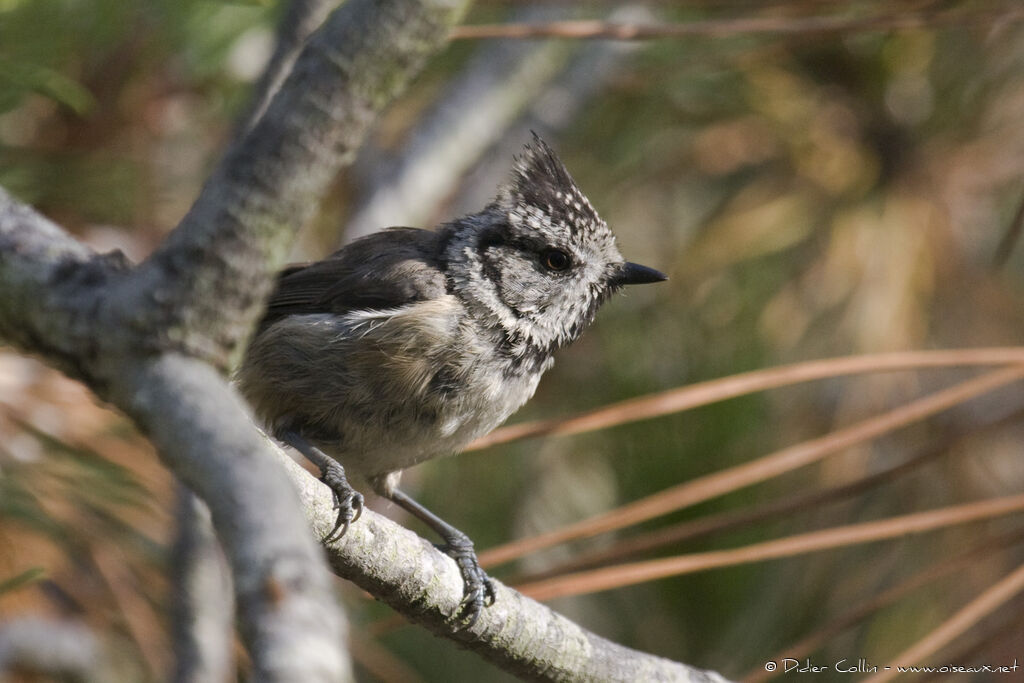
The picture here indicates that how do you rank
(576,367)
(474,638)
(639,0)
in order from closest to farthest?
(474,638) < (639,0) < (576,367)

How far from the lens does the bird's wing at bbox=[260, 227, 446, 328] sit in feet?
8.36

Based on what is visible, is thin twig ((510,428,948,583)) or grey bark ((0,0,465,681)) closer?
grey bark ((0,0,465,681))

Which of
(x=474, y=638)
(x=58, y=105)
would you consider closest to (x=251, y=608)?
(x=474, y=638)

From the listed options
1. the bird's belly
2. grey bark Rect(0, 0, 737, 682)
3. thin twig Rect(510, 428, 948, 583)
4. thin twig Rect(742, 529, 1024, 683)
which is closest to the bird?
the bird's belly

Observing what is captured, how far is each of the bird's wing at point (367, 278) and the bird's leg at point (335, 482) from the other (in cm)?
34

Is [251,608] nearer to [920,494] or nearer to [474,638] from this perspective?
[474,638]

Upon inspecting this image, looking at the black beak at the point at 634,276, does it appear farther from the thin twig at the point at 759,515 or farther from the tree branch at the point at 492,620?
the tree branch at the point at 492,620

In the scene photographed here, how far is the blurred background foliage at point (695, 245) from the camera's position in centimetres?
277

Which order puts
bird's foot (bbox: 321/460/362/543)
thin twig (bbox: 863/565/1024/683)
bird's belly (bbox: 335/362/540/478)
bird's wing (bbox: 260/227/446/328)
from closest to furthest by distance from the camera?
bird's foot (bbox: 321/460/362/543) < thin twig (bbox: 863/565/1024/683) < bird's belly (bbox: 335/362/540/478) < bird's wing (bbox: 260/227/446/328)

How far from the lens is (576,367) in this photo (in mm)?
4195

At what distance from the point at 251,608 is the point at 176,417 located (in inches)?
7.1

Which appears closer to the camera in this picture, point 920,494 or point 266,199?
point 266,199

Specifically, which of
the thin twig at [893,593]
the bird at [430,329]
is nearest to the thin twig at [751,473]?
the bird at [430,329]

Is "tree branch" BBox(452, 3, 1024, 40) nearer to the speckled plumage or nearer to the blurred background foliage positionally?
the blurred background foliage
